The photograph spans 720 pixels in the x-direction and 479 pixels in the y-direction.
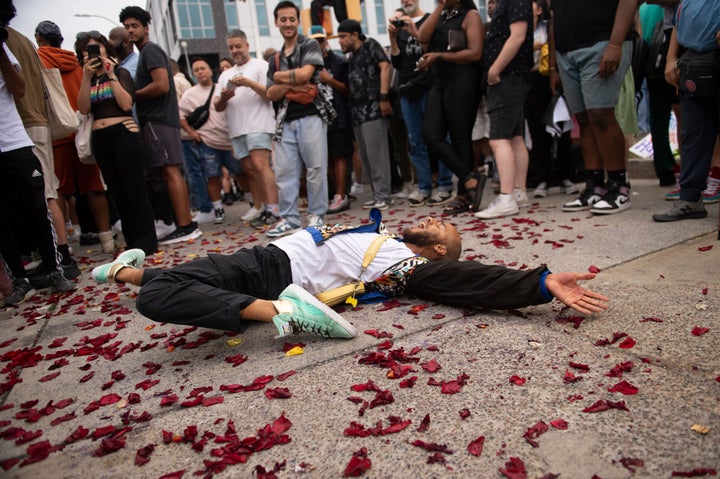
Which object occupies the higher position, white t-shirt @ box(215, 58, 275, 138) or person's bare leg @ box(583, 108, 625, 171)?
white t-shirt @ box(215, 58, 275, 138)

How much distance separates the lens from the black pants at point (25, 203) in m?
3.62

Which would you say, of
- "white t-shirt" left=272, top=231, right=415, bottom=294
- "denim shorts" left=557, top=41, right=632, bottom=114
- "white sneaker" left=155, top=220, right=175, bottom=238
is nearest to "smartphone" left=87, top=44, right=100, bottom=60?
"white sneaker" left=155, top=220, right=175, bottom=238

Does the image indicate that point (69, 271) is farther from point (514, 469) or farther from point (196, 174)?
point (514, 469)

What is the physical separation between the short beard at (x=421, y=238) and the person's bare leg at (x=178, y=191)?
3.18m

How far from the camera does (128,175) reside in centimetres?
461

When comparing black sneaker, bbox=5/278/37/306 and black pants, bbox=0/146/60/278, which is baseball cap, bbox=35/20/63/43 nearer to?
black pants, bbox=0/146/60/278

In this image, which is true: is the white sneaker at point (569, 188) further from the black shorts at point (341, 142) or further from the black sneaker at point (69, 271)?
the black sneaker at point (69, 271)

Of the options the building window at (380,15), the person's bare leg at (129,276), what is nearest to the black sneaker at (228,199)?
the person's bare leg at (129,276)

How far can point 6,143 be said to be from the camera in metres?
3.56

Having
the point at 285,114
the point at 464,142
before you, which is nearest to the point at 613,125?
the point at 464,142

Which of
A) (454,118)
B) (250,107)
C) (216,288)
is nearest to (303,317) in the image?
(216,288)

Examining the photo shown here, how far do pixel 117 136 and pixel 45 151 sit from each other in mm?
608

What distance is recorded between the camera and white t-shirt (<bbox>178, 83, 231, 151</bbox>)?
20.7ft

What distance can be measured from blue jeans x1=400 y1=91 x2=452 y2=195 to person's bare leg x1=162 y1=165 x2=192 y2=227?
2.65m
